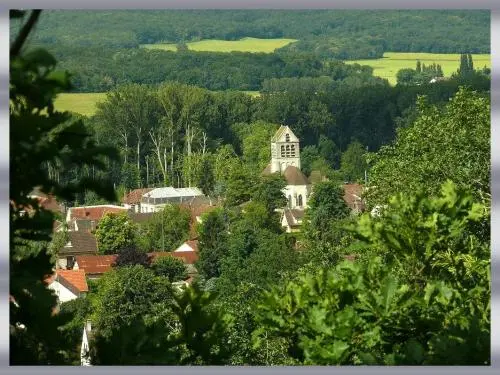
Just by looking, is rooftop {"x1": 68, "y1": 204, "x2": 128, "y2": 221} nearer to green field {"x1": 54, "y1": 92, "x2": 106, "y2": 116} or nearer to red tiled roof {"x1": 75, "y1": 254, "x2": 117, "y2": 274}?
red tiled roof {"x1": 75, "y1": 254, "x2": 117, "y2": 274}

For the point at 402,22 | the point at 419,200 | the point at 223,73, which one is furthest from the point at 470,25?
the point at 223,73

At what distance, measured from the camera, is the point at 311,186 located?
35.2m

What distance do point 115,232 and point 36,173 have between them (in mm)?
22803

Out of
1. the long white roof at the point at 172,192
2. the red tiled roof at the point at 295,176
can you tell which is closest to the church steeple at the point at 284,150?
the red tiled roof at the point at 295,176

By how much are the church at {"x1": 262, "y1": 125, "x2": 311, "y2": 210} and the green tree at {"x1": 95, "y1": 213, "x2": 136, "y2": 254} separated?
31.6ft

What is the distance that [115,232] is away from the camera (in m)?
24.8

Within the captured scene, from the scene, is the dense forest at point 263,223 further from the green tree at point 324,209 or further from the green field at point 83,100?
the green field at point 83,100

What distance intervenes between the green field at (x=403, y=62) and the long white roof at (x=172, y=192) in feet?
15.8

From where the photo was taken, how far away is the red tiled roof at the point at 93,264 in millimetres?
20141

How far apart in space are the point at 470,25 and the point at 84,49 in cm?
787

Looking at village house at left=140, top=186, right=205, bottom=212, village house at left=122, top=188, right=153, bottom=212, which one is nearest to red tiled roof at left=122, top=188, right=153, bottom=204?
village house at left=122, top=188, right=153, bottom=212

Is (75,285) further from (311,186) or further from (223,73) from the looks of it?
(311,186)

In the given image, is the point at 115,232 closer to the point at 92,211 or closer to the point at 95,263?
the point at 92,211

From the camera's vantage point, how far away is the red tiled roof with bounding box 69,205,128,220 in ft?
67.5
